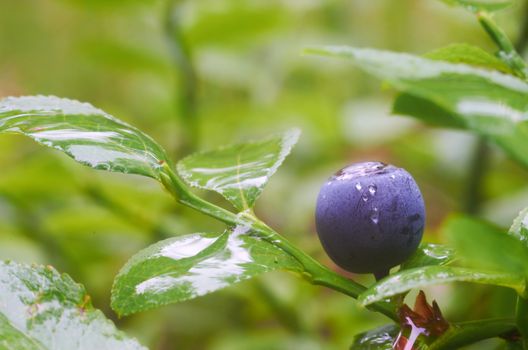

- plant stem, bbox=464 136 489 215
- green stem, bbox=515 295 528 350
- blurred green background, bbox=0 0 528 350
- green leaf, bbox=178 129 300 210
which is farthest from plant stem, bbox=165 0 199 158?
green stem, bbox=515 295 528 350

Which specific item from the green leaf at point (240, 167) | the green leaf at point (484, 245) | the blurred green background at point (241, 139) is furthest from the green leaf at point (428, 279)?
the blurred green background at point (241, 139)

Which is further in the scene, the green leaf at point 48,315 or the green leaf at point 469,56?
the green leaf at point 469,56

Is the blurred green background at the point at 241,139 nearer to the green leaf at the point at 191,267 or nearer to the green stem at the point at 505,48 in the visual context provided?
the green stem at the point at 505,48

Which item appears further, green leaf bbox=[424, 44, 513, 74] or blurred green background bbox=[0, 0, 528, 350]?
blurred green background bbox=[0, 0, 528, 350]

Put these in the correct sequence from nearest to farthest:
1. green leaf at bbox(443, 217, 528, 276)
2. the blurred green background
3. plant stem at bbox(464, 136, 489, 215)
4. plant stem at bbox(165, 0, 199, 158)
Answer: green leaf at bbox(443, 217, 528, 276), the blurred green background, plant stem at bbox(464, 136, 489, 215), plant stem at bbox(165, 0, 199, 158)

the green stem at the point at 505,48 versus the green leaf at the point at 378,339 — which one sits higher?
the green stem at the point at 505,48

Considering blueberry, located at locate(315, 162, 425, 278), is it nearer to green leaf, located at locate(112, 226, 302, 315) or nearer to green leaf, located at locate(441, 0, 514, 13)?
green leaf, located at locate(112, 226, 302, 315)

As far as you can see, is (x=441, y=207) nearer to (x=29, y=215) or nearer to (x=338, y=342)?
(x=338, y=342)
